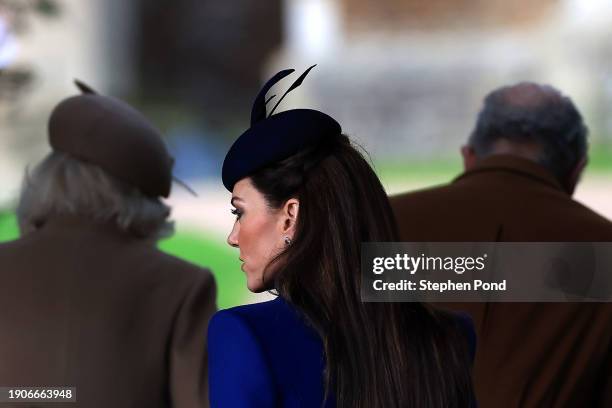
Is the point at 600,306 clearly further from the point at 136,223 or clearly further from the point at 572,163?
the point at 136,223

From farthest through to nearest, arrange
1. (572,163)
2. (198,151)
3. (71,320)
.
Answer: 1. (198,151)
2. (572,163)
3. (71,320)

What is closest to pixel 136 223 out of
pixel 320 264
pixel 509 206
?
pixel 509 206

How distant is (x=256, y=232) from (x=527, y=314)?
106 centimetres

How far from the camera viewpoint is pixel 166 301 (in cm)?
238

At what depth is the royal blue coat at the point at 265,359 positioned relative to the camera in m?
1.47

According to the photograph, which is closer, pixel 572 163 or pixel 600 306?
pixel 600 306

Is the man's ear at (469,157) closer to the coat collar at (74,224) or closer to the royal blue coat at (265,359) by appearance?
the coat collar at (74,224)

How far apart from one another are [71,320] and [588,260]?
1.06m

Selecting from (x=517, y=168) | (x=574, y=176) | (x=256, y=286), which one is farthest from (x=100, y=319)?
(x=574, y=176)

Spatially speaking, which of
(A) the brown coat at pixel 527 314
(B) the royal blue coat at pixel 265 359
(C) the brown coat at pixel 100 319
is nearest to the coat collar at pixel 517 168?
(A) the brown coat at pixel 527 314

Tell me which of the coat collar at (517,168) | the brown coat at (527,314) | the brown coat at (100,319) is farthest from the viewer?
the coat collar at (517,168)

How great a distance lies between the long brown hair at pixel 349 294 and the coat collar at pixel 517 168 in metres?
1.14

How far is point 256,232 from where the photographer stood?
1573 mm

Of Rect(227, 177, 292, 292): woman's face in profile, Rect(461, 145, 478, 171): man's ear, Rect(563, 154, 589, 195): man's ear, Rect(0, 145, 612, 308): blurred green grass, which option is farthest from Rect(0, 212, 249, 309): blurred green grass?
Rect(227, 177, 292, 292): woman's face in profile
